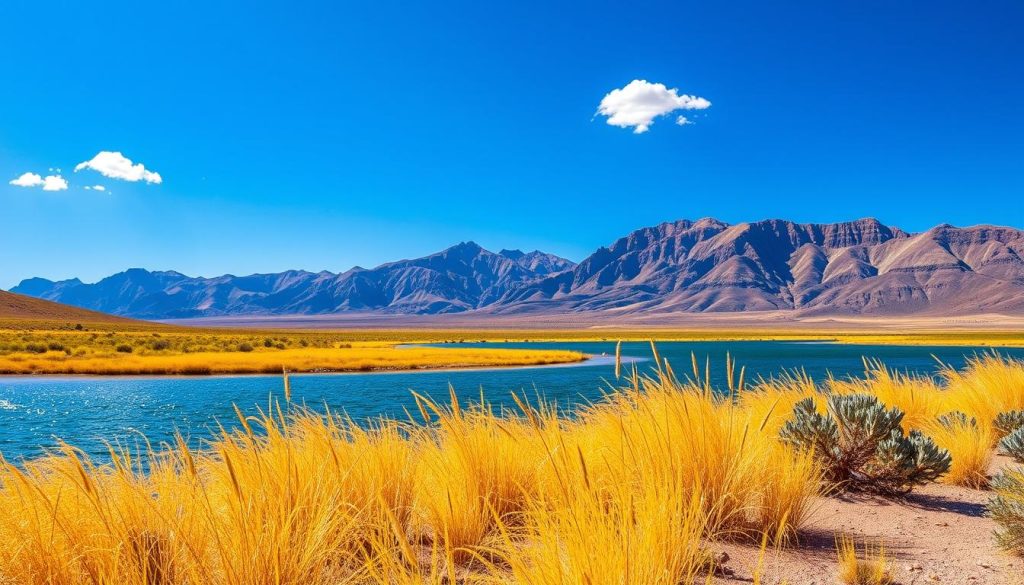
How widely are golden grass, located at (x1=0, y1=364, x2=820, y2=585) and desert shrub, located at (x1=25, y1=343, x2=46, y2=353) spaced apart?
1908 inches

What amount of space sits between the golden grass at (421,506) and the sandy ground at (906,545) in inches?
10.2

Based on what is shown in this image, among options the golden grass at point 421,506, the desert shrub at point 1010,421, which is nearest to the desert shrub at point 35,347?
the golden grass at point 421,506

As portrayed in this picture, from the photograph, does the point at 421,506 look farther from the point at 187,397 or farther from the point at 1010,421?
the point at 187,397

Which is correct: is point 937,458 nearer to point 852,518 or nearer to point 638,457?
point 852,518

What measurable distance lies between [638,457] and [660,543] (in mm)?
1511

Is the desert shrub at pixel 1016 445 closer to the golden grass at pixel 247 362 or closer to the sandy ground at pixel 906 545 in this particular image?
the sandy ground at pixel 906 545

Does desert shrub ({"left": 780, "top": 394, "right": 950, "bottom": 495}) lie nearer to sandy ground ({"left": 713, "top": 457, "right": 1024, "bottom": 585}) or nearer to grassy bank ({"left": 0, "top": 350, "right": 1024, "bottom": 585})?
sandy ground ({"left": 713, "top": 457, "right": 1024, "bottom": 585})

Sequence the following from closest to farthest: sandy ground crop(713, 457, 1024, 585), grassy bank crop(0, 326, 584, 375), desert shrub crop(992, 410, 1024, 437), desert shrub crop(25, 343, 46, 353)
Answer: sandy ground crop(713, 457, 1024, 585), desert shrub crop(992, 410, 1024, 437), grassy bank crop(0, 326, 584, 375), desert shrub crop(25, 343, 46, 353)

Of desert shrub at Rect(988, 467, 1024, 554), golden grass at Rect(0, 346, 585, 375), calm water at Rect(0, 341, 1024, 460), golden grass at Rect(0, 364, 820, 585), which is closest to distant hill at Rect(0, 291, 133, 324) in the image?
golden grass at Rect(0, 346, 585, 375)

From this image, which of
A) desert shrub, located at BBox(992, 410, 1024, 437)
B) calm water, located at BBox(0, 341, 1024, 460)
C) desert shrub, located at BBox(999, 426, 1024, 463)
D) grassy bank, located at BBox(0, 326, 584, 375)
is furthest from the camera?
grassy bank, located at BBox(0, 326, 584, 375)

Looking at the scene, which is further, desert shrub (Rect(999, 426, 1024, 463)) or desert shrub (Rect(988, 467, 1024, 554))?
desert shrub (Rect(999, 426, 1024, 463))

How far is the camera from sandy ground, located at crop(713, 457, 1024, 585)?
3783 mm

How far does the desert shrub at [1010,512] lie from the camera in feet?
13.4

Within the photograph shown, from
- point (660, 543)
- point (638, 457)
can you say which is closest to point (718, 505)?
point (638, 457)
